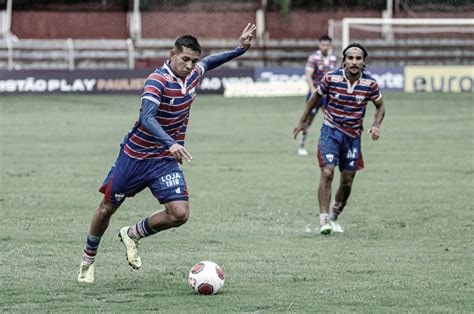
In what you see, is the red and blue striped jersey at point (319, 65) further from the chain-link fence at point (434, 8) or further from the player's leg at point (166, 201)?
the chain-link fence at point (434, 8)

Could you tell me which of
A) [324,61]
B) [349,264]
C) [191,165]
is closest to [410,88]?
[324,61]

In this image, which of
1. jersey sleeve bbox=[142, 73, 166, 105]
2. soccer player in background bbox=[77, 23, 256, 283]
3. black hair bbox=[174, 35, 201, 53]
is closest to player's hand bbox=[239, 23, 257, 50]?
soccer player in background bbox=[77, 23, 256, 283]

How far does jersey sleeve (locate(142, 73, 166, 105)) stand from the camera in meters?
9.13

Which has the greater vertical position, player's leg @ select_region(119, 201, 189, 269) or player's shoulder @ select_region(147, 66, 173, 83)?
player's shoulder @ select_region(147, 66, 173, 83)

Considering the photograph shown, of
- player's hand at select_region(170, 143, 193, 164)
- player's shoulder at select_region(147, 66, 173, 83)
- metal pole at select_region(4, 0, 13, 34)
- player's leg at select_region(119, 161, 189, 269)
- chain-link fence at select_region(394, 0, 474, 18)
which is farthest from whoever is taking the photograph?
chain-link fence at select_region(394, 0, 474, 18)

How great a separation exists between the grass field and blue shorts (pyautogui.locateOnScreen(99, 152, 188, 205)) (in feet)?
2.48

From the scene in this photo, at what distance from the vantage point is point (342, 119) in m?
12.8

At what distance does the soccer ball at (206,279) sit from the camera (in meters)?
8.85

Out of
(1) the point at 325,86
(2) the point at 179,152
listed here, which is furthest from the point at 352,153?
(2) the point at 179,152

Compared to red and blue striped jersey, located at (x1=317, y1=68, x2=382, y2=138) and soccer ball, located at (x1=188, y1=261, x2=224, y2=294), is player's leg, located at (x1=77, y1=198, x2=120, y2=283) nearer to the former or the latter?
soccer ball, located at (x1=188, y1=261, x2=224, y2=294)

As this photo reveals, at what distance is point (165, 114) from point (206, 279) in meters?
1.48

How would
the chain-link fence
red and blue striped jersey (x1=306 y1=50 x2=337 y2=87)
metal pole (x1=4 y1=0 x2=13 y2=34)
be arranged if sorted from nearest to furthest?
1. red and blue striped jersey (x1=306 y1=50 x2=337 y2=87)
2. metal pole (x1=4 y1=0 x2=13 y2=34)
3. the chain-link fence

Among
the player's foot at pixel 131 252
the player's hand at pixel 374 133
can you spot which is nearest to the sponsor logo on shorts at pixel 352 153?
the player's hand at pixel 374 133

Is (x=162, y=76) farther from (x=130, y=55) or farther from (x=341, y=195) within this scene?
(x=130, y=55)
